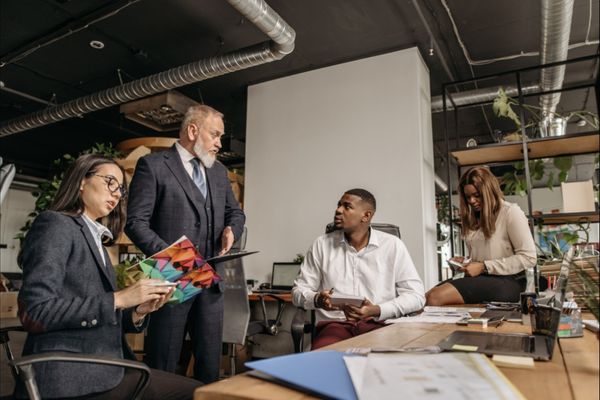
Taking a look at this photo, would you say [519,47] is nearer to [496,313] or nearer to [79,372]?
[496,313]

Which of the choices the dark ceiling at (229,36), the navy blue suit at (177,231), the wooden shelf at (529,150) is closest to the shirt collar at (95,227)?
the navy blue suit at (177,231)

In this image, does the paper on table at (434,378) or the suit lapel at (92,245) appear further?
the suit lapel at (92,245)

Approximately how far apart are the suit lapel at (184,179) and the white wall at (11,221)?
1043cm

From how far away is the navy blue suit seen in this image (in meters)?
1.79

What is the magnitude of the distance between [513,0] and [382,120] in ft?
4.97

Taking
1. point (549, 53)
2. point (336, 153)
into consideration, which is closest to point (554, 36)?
point (549, 53)

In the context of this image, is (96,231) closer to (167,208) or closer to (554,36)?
(167,208)

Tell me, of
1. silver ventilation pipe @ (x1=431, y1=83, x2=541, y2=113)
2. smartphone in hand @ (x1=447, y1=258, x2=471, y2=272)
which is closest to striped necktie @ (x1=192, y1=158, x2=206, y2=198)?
smartphone in hand @ (x1=447, y1=258, x2=471, y2=272)

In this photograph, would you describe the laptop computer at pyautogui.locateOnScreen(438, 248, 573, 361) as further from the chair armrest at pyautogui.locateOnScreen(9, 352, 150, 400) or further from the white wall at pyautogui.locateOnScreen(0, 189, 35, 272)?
the white wall at pyautogui.locateOnScreen(0, 189, 35, 272)

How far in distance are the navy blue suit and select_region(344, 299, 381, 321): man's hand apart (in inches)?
23.1

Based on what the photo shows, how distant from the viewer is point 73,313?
3.85 feet

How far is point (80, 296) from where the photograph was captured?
1273mm

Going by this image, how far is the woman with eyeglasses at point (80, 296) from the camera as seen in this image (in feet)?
3.81

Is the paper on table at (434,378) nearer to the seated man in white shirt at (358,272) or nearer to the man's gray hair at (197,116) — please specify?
the seated man in white shirt at (358,272)
